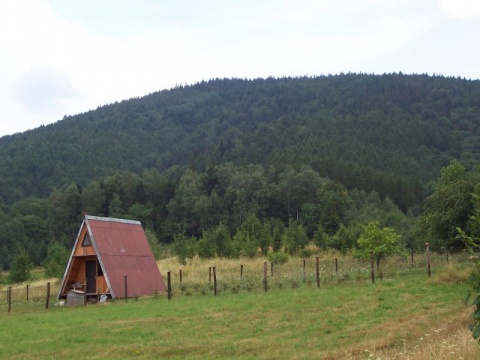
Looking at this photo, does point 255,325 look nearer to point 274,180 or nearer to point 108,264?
point 108,264

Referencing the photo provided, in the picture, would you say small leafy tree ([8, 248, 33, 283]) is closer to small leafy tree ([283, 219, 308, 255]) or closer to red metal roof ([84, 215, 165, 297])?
red metal roof ([84, 215, 165, 297])

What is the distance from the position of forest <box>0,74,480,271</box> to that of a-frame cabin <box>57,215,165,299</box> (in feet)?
47.9

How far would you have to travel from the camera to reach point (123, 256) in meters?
34.0

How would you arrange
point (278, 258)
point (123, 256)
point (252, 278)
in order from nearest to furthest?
1. point (252, 278)
2. point (123, 256)
3. point (278, 258)

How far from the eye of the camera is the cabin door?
33.7 meters

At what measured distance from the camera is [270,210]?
331 ft

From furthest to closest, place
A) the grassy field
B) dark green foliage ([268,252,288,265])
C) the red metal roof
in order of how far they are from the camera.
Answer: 1. dark green foliage ([268,252,288,265])
2. the red metal roof
3. the grassy field

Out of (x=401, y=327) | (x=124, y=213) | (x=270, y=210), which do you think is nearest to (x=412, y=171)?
(x=270, y=210)

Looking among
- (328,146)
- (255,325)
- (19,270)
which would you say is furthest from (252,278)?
(328,146)

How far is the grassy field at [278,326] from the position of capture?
1312cm

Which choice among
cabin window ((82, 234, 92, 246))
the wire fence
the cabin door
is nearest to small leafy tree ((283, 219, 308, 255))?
the wire fence

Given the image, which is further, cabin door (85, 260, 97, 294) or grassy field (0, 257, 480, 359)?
cabin door (85, 260, 97, 294)

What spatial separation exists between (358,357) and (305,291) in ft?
40.7

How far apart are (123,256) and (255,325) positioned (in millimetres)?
18131
